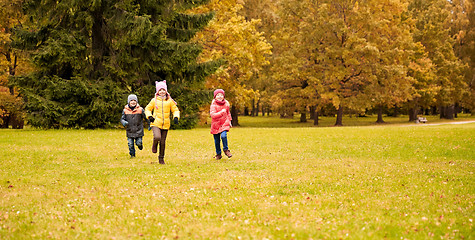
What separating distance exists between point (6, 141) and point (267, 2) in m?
31.3

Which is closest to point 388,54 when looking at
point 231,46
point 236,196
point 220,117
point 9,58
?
point 231,46

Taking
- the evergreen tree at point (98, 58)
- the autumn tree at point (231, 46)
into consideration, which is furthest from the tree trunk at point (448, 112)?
the evergreen tree at point (98, 58)

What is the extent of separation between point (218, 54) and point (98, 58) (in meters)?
9.16

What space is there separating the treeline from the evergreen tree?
75 mm

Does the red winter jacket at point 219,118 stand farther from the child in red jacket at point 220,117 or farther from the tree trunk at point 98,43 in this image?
the tree trunk at point 98,43

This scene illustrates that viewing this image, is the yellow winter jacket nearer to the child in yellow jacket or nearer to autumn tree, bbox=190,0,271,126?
the child in yellow jacket

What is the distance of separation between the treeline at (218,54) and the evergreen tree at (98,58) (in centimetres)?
7

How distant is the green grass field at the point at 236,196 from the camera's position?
17.5 ft

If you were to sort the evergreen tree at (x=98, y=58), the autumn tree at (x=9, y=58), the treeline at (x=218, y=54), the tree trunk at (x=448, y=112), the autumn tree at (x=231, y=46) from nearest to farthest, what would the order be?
the evergreen tree at (x=98, y=58), the autumn tree at (x=9, y=58), the treeline at (x=218, y=54), the autumn tree at (x=231, y=46), the tree trunk at (x=448, y=112)

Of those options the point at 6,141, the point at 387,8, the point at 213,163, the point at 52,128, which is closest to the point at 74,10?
the point at 52,128

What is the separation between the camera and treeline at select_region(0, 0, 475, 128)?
23906 millimetres

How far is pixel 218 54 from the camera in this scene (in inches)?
1200

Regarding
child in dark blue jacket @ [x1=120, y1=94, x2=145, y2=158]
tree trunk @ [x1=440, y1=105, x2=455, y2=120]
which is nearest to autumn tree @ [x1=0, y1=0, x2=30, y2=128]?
child in dark blue jacket @ [x1=120, y1=94, x2=145, y2=158]

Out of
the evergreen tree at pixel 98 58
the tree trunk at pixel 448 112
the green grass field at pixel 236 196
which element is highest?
the evergreen tree at pixel 98 58
